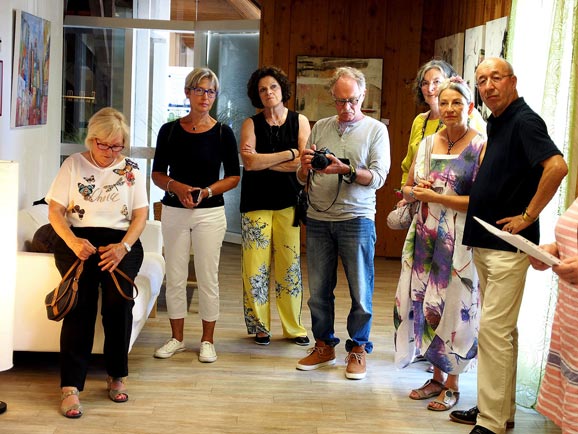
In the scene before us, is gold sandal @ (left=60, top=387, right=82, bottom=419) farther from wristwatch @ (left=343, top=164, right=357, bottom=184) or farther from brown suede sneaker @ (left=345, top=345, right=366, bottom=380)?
wristwatch @ (left=343, top=164, right=357, bottom=184)

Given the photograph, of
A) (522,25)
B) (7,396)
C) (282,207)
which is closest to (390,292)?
(282,207)

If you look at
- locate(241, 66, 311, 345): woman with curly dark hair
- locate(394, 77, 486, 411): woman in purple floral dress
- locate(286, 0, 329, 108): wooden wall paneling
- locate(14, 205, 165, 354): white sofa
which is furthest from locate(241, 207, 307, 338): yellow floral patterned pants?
locate(286, 0, 329, 108): wooden wall paneling

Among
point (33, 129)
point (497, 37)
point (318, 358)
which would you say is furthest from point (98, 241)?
point (497, 37)

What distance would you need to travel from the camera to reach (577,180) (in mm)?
3930

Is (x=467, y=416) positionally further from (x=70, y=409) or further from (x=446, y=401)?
(x=70, y=409)

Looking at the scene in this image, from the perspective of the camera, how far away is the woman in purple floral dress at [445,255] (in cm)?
388

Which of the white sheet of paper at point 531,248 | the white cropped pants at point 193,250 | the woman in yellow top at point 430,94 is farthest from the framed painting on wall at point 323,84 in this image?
the white sheet of paper at point 531,248

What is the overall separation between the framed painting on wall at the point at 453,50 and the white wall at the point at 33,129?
10.6ft

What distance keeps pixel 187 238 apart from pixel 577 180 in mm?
1982

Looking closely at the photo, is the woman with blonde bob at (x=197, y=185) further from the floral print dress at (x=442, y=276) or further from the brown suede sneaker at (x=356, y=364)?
the floral print dress at (x=442, y=276)

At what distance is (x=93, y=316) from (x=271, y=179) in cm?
129

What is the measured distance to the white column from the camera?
362 centimetres

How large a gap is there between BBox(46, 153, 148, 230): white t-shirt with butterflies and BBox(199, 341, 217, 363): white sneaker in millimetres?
954

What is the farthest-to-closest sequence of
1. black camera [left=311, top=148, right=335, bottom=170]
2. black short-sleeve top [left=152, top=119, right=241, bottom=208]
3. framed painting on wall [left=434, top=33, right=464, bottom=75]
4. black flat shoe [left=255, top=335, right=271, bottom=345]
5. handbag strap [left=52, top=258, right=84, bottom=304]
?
1. framed painting on wall [left=434, top=33, right=464, bottom=75]
2. black flat shoe [left=255, top=335, right=271, bottom=345]
3. black short-sleeve top [left=152, top=119, right=241, bottom=208]
4. black camera [left=311, top=148, right=335, bottom=170]
5. handbag strap [left=52, top=258, right=84, bottom=304]
